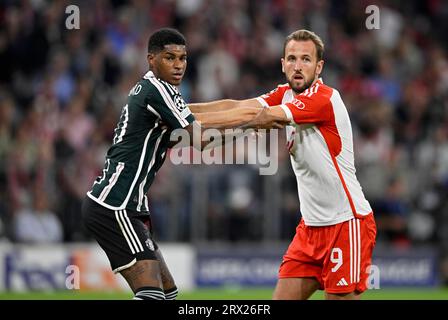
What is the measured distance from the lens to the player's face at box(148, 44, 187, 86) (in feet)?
23.2

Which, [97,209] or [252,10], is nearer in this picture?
[97,209]

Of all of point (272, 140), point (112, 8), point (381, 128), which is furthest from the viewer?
point (112, 8)

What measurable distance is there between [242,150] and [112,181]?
6.60 m

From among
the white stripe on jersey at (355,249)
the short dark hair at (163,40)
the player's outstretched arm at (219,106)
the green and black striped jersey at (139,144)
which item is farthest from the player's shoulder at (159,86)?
the white stripe on jersey at (355,249)

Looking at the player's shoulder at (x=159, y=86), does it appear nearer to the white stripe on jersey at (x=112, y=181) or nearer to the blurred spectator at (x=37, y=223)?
the white stripe on jersey at (x=112, y=181)

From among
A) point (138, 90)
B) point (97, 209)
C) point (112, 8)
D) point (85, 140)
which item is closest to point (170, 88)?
point (138, 90)

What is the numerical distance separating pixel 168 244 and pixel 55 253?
1.64 m

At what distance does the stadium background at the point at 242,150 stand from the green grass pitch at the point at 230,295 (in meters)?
0.11

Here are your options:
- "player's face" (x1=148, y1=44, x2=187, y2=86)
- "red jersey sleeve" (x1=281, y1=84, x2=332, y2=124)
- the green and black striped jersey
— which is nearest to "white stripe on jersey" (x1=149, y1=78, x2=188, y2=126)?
the green and black striped jersey

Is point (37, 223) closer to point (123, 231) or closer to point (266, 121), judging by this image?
point (123, 231)

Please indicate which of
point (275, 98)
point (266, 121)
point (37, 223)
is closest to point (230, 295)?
point (37, 223)

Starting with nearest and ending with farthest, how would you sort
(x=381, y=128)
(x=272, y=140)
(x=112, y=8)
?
1. (x=272, y=140)
2. (x=381, y=128)
3. (x=112, y=8)

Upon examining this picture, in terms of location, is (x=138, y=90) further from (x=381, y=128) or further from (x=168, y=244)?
(x=381, y=128)

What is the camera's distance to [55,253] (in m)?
14.1
